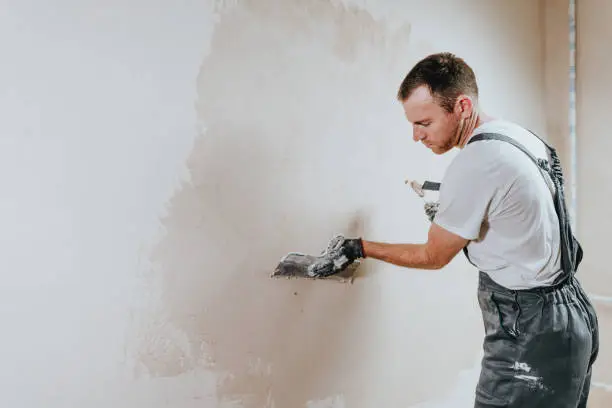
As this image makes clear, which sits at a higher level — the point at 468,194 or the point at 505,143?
the point at 505,143

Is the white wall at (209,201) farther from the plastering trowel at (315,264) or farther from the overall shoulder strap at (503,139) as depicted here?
the overall shoulder strap at (503,139)

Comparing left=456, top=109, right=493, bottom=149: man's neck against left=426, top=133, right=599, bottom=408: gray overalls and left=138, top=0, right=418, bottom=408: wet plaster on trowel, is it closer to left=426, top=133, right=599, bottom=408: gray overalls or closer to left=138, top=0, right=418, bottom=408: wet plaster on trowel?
left=426, top=133, right=599, bottom=408: gray overalls

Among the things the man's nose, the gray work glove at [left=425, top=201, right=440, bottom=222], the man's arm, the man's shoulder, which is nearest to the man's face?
the man's nose

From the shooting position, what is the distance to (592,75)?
2.42 metres

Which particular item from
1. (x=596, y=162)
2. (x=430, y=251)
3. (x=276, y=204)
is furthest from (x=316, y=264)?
(x=596, y=162)

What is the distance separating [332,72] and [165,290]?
0.85 metres

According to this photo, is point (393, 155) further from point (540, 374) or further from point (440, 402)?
point (440, 402)

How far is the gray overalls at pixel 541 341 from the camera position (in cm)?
135

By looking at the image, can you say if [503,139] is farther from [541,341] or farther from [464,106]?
[541,341]

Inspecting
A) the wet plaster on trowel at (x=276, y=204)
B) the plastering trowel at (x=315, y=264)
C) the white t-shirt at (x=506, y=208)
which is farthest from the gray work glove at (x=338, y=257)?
the white t-shirt at (x=506, y=208)

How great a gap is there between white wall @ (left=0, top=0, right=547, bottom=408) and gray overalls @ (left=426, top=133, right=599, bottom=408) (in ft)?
1.67

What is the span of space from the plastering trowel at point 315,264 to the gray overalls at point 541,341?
433mm

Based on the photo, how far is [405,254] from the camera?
4.67 ft

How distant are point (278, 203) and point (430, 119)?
0.50 metres
